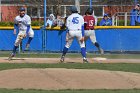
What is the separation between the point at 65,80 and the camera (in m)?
10.3

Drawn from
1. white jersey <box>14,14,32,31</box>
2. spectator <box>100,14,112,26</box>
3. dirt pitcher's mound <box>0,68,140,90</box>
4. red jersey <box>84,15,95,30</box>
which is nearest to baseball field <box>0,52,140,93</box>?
dirt pitcher's mound <box>0,68,140,90</box>

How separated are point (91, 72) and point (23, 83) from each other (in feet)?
5.70

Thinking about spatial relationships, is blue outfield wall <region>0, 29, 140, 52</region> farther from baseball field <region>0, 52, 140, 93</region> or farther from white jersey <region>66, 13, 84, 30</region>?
baseball field <region>0, 52, 140, 93</region>

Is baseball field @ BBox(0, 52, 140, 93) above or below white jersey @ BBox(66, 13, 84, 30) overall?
below

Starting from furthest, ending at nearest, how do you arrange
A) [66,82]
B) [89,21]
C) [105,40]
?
[105,40] → [89,21] → [66,82]

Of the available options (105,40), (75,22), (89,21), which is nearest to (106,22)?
(105,40)

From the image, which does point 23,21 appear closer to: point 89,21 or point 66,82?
point 89,21

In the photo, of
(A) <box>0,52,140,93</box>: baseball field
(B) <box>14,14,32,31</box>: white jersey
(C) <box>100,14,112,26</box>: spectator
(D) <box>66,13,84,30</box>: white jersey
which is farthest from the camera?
(C) <box>100,14,112,26</box>: spectator

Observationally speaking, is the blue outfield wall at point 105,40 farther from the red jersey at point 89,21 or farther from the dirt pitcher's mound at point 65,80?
the dirt pitcher's mound at point 65,80

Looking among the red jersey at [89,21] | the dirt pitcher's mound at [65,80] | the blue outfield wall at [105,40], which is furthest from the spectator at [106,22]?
the dirt pitcher's mound at [65,80]

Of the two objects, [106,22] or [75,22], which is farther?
[106,22]

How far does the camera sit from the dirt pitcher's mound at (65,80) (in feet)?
33.3

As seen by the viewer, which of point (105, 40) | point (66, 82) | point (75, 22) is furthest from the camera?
point (105, 40)

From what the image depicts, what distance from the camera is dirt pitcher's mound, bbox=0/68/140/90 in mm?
10148
